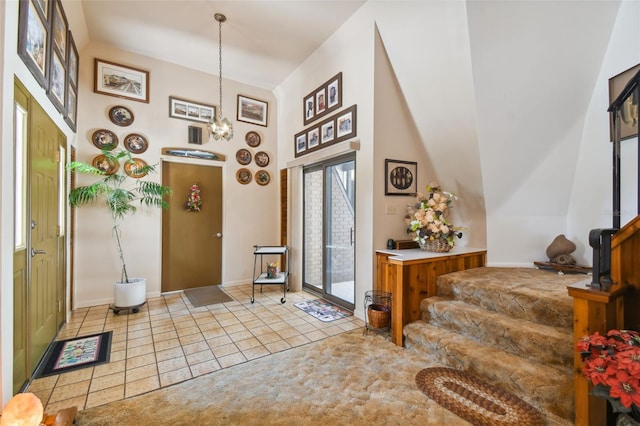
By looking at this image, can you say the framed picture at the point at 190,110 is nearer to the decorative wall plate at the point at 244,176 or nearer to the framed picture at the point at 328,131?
the decorative wall plate at the point at 244,176

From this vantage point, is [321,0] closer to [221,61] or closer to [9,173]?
[221,61]

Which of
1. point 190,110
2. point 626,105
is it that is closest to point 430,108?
point 626,105

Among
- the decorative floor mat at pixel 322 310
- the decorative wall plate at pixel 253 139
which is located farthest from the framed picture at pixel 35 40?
the decorative floor mat at pixel 322 310

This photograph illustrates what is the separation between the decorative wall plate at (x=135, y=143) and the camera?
409 centimetres

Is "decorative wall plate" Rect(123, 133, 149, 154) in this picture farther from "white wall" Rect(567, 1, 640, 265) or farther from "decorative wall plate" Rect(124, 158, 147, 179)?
"white wall" Rect(567, 1, 640, 265)

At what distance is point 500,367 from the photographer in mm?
2033

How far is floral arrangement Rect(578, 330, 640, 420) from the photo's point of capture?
1.22 m

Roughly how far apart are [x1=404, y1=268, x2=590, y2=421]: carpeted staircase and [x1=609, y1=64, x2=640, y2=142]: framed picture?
148 cm

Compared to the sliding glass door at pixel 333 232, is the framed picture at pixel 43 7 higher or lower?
higher

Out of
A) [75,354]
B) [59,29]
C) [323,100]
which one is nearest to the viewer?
[75,354]

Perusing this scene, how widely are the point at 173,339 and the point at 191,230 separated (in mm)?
2080

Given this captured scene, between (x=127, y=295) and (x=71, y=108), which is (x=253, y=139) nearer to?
(x=71, y=108)

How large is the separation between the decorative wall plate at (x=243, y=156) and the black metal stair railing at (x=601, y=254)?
14.9 ft

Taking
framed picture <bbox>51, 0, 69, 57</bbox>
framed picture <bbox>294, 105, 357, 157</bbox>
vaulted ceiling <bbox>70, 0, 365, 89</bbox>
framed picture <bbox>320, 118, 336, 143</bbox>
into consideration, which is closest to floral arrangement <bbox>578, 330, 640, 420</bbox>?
framed picture <bbox>294, 105, 357, 157</bbox>
